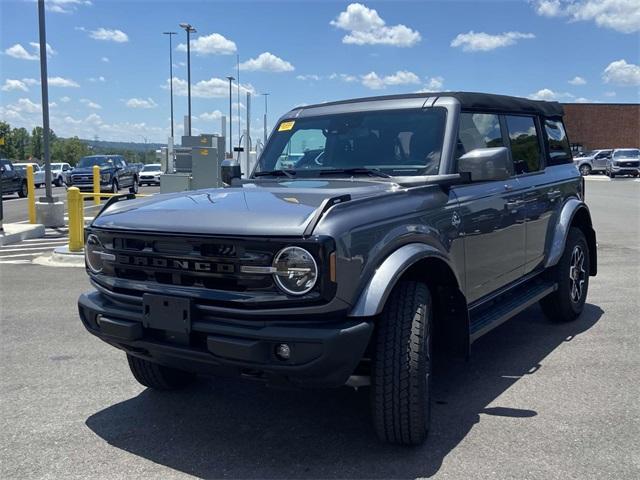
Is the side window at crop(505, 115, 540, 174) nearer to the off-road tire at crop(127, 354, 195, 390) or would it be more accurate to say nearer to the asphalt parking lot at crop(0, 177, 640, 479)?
the asphalt parking lot at crop(0, 177, 640, 479)

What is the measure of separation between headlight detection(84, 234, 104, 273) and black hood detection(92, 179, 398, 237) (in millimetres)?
109

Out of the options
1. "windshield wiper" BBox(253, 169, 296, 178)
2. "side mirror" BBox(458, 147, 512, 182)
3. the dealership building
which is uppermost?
the dealership building

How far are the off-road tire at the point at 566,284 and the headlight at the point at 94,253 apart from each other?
12.8ft

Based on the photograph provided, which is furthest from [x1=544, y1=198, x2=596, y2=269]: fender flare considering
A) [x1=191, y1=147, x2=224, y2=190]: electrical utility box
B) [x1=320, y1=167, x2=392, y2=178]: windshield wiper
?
[x1=191, y1=147, x2=224, y2=190]: electrical utility box

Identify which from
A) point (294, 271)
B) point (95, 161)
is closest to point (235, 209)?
point (294, 271)

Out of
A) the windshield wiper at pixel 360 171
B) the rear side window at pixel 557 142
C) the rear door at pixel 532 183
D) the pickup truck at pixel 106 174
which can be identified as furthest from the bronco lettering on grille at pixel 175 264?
the pickup truck at pixel 106 174

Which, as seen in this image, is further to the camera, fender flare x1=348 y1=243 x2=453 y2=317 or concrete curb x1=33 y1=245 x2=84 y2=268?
concrete curb x1=33 y1=245 x2=84 y2=268

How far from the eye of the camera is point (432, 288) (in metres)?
3.76

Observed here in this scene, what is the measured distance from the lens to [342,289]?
2920 millimetres

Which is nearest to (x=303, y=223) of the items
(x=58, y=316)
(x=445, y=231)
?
(x=445, y=231)

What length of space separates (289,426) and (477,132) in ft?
7.98

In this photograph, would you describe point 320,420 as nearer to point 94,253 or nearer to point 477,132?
point 94,253

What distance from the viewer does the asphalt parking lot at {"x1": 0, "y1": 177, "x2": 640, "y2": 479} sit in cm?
318

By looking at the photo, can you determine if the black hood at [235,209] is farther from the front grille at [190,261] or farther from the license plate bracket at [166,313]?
the license plate bracket at [166,313]
